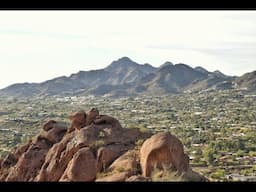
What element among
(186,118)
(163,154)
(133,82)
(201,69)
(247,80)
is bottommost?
(186,118)

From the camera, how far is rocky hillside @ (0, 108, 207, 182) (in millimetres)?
8625

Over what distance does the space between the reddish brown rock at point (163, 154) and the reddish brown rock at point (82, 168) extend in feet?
6.05

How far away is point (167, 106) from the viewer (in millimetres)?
51469

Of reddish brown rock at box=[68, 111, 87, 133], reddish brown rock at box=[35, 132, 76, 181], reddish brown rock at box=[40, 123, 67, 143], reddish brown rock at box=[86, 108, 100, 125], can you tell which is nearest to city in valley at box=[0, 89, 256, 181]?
reddish brown rock at box=[40, 123, 67, 143]

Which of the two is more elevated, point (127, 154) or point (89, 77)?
point (89, 77)

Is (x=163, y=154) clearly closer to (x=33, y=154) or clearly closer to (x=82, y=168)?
→ (x=82, y=168)

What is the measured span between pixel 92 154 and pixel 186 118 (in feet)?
108

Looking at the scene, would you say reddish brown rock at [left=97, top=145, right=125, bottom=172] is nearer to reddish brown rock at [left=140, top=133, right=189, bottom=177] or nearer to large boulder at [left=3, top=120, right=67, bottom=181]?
reddish brown rock at [left=140, top=133, right=189, bottom=177]

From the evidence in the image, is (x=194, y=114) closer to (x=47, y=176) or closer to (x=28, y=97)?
(x=28, y=97)

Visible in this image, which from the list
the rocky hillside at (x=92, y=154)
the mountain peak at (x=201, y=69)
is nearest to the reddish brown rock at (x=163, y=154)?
the rocky hillside at (x=92, y=154)

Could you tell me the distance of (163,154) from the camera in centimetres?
866

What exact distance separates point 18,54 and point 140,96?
1711 cm

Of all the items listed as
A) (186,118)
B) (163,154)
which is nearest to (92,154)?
(163,154)
